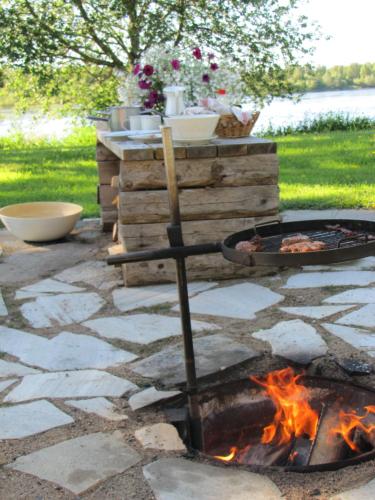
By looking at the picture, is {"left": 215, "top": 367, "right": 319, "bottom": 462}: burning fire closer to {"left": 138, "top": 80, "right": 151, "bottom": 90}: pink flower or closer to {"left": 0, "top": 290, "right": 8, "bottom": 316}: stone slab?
{"left": 0, "top": 290, "right": 8, "bottom": 316}: stone slab

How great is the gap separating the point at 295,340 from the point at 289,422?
646 mm

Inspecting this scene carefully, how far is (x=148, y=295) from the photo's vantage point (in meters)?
3.81

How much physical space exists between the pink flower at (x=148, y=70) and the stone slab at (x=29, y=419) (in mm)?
2704

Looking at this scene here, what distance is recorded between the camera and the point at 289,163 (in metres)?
7.65

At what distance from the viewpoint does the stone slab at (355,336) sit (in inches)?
115

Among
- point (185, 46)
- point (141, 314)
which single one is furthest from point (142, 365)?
point (185, 46)

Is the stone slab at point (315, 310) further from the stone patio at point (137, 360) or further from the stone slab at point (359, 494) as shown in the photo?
the stone slab at point (359, 494)

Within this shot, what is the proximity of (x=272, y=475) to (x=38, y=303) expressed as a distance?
201 cm

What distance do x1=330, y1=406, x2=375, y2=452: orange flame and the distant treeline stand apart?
12.6 m

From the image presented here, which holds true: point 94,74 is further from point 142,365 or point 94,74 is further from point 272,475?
point 272,475

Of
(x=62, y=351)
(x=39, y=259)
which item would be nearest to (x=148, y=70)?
(x=39, y=259)

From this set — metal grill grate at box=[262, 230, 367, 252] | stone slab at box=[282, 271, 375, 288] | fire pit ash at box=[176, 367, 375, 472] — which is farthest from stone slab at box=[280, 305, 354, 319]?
metal grill grate at box=[262, 230, 367, 252]

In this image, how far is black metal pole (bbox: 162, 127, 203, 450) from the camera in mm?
2217

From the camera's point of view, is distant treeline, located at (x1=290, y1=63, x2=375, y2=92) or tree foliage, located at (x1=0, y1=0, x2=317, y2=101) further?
distant treeline, located at (x1=290, y1=63, x2=375, y2=92)
